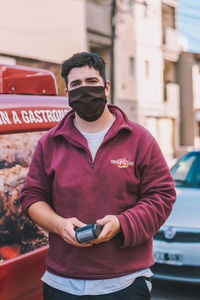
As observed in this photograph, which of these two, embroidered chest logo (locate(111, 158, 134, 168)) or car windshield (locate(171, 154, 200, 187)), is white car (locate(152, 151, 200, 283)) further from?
Answer: embroidered chest logo (locate(111, 158, 134, 168))

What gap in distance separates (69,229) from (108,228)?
6.5 inches

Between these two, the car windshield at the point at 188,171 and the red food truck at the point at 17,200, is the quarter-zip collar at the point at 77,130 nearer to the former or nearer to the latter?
the red food truck at the point at 17,200

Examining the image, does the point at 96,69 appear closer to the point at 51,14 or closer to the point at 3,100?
the point at 3,100

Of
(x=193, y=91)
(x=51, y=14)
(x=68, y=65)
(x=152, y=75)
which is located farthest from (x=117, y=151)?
(x=193, y=91)

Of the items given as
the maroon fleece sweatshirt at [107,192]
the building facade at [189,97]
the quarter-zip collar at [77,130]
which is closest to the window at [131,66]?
the building facade at [189,97]

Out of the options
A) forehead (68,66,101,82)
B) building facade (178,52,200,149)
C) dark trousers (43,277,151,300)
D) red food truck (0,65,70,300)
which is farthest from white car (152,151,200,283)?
building facade (178,52,200,149)

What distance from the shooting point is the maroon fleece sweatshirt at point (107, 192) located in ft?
6.59

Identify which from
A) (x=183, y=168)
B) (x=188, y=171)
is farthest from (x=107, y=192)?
(x=188, y=171)

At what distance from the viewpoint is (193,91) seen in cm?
2900

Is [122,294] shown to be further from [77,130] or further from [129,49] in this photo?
[129,49]

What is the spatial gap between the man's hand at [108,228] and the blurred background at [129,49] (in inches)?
430

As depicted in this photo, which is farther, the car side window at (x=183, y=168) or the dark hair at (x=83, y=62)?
the car side window at (x=183, y=168)

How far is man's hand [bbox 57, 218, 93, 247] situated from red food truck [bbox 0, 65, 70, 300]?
35 centimetres

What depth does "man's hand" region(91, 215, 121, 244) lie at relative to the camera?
1.91 meters
